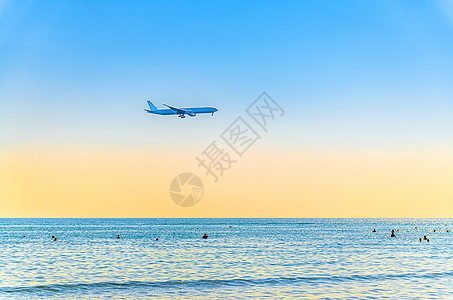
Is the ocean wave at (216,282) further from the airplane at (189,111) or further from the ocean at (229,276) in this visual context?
the airplane at (189,111)

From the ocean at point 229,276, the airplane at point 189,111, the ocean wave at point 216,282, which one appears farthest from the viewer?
the airplane at point 189,111

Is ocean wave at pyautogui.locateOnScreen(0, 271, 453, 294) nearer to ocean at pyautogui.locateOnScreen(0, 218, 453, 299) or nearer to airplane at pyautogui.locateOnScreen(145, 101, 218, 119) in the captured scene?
ocean at pyautogui.locateOnScreen(0, 218, 453, 299)

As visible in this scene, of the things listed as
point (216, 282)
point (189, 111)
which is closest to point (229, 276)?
point (216, 282)

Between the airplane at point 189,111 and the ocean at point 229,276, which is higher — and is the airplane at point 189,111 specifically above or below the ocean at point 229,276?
above

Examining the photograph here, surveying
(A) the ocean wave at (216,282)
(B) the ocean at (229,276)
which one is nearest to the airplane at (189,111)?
(B) the ocean at (229,276)

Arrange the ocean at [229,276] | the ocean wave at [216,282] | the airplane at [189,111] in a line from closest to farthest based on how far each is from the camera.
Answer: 1. the ocean at [229,276]
2. the ocean wave at [216,282]
3. the airplane at [189,111]

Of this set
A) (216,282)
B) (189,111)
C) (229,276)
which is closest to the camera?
(216,282)

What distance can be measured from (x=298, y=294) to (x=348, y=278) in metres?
10.0

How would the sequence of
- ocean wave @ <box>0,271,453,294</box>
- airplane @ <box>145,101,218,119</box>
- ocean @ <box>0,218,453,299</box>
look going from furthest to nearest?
airplane @ <box>145,101,218,119</box>, ocean wave @ <box>0,271,453,294</box>, ocean @ <box>0,218,453,299</box>

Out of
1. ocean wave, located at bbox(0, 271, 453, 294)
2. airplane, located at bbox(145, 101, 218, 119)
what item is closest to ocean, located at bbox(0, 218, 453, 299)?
ocean wave, located at bbox(0, 271, 453, 294)

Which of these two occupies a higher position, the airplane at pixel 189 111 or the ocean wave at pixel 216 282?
the airplane at pixel 189 111

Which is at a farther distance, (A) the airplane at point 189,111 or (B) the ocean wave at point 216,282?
(A) the airplane at point 189,111

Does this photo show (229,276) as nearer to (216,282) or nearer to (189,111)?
(216,282)

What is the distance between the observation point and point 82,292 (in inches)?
1534
